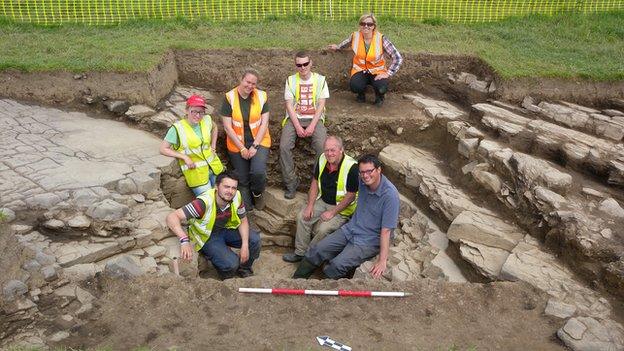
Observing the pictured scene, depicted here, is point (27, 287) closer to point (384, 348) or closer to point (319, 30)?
point (384, 348)

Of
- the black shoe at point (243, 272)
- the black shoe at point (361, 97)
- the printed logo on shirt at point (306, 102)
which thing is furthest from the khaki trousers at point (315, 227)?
the black shoe at point (361, 97)

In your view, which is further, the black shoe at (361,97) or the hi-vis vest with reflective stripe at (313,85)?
the black shoe at (361,97)

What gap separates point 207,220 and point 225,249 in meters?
0.60

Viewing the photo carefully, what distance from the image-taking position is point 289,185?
9180 mm

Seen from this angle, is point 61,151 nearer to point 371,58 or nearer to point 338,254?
point 338,254

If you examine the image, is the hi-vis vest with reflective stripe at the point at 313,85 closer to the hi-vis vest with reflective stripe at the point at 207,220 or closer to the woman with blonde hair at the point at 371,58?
the woman with blonde hair at the point at 371,58

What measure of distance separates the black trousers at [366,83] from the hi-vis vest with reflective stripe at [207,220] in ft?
12.1

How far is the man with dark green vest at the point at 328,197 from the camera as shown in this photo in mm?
7781

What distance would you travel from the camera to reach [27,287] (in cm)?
591

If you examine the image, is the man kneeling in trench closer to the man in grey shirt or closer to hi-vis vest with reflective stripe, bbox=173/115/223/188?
the man in grey shirt

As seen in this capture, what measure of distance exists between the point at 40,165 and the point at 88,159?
0.60m

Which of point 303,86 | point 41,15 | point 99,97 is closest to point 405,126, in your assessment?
point 303,86

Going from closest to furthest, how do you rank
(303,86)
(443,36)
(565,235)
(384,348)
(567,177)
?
(384,348)
(565,235)
(567,177)
(303,86)
(443,36)

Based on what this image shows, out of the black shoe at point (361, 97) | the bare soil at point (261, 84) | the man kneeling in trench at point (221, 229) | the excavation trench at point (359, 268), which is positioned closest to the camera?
the excavation trench at point (359, 268)
